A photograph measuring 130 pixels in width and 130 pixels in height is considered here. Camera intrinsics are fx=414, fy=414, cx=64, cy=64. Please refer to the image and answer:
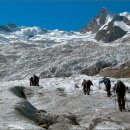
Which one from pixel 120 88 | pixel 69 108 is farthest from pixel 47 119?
pixel 69 108

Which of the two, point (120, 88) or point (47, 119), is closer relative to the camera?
point (47, 119)

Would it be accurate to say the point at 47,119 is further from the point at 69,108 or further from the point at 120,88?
the point at 69,108

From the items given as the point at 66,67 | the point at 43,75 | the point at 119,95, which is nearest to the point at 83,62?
the point at 66,67

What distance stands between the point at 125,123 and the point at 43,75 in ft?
523

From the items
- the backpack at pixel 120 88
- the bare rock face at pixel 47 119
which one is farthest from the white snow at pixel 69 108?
the backpack at pixel 120 88

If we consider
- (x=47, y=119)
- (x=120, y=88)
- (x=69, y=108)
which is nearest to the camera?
(x=47, y=119)

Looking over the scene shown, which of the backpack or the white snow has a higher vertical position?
the backpack

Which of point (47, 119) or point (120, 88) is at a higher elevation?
point (120, 88)

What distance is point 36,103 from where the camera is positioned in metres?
30.3

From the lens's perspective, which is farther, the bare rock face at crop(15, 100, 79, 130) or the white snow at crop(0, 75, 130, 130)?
the bare rock face at crop(15, 100, 79, 130)

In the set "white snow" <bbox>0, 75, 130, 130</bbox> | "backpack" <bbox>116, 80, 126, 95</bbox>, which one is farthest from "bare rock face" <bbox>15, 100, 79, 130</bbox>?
"backpack" <bbox>116, 80, 126, 95</bbox>

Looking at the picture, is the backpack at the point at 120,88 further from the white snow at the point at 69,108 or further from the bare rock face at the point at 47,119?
Answer: the bare rock face at the point at 47,119

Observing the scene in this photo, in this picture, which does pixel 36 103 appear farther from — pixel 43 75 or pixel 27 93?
pixel 43 75

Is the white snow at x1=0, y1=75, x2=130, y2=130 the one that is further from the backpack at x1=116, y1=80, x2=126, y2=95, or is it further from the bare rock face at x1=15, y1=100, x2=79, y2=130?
the backpack at x1=116, y1=80, x2=126, y2=95
